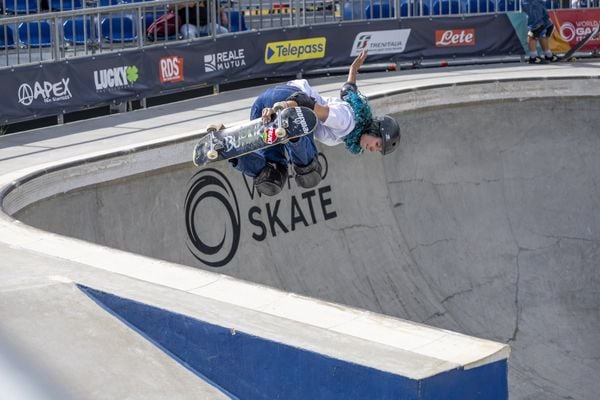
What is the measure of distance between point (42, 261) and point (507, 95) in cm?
993

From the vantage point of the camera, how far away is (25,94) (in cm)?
1205

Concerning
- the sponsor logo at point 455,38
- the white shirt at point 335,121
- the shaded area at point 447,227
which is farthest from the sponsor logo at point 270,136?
the sponsor logo at point 455,38

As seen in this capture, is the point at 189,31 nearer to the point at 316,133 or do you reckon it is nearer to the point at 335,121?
the point at 316,133

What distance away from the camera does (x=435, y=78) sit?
1541 centimetres

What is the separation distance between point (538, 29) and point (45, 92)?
943 centimetres

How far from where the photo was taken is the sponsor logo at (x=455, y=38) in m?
17.4

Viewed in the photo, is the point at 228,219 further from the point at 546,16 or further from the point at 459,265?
the point at 546,16

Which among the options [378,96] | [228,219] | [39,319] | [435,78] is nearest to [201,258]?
[228,219]

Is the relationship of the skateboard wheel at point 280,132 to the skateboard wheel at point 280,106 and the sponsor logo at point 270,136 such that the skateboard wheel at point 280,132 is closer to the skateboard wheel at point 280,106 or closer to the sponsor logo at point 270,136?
the sponsor logo at point 270,136

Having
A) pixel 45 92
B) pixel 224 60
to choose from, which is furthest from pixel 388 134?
pixel 224 60

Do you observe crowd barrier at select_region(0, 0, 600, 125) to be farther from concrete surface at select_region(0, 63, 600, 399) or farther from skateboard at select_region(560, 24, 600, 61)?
concrete surface at select_region(0, 63, 600, 399)

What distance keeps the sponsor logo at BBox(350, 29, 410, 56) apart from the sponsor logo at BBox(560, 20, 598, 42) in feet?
10.6

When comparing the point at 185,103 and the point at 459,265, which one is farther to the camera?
the point at 185,103

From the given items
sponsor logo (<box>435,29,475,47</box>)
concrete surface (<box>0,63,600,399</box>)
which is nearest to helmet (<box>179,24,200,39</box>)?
concrete surface (<box>0,63,600,399</box>)
